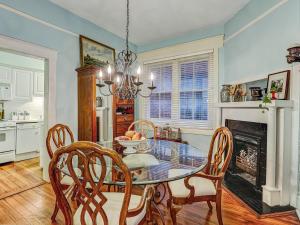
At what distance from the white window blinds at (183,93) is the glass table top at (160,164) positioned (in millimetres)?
1801

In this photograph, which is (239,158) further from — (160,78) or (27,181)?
(27,181)

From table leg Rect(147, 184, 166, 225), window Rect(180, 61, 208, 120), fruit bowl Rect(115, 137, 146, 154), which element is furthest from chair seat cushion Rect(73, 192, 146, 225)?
window Rect(180, 61, 208, 120)

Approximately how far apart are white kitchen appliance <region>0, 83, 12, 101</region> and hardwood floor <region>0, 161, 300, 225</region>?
9.29 ft

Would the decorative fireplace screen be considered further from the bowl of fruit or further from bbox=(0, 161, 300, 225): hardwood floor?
the bowl of fruit

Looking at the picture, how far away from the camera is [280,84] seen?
7.77 feet

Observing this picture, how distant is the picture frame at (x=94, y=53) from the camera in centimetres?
343

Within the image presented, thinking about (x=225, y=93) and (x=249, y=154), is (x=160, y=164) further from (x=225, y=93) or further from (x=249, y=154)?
(x=225, y=93)

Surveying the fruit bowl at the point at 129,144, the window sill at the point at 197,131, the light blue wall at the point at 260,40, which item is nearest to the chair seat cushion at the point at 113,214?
the fruit bowl at the point at 129,144

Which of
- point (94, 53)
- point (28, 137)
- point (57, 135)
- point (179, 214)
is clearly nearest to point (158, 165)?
point (179, 214)

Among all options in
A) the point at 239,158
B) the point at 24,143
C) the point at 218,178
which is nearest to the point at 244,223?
the point at 218,178

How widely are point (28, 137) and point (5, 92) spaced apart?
3.82 feet

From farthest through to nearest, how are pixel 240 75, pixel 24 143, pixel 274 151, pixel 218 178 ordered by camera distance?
pixel 24 143, pixel 240 75, pixel 274 151, pixel 218 178

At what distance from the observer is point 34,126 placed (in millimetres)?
4625

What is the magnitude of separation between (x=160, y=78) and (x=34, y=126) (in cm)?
323
